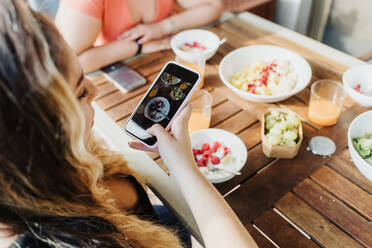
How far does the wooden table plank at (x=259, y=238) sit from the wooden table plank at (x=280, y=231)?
14mm

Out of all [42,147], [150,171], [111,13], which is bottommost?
[150,171]

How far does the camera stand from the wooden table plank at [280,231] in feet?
2.51

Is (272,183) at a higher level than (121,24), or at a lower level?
lower

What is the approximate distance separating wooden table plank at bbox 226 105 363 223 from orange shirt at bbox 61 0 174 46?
2.96ft

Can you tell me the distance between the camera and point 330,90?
43.4 inches

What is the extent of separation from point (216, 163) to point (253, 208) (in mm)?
164

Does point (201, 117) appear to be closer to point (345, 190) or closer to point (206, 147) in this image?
point (206, 147)

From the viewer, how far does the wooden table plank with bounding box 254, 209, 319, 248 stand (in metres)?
0.77

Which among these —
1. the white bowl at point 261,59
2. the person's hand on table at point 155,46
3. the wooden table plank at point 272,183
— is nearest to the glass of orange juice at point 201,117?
the white bowl at point 261,59

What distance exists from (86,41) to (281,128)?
844 millimetres

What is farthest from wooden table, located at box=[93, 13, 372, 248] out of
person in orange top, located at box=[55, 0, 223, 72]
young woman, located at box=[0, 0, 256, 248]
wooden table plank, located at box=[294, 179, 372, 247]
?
person in orange top, located at box=[55, 0, 223, 72]

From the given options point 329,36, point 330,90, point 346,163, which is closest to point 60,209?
point 346,163

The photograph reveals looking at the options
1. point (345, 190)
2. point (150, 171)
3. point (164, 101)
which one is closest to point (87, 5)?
point (164, 101)

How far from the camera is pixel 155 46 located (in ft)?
4.64
